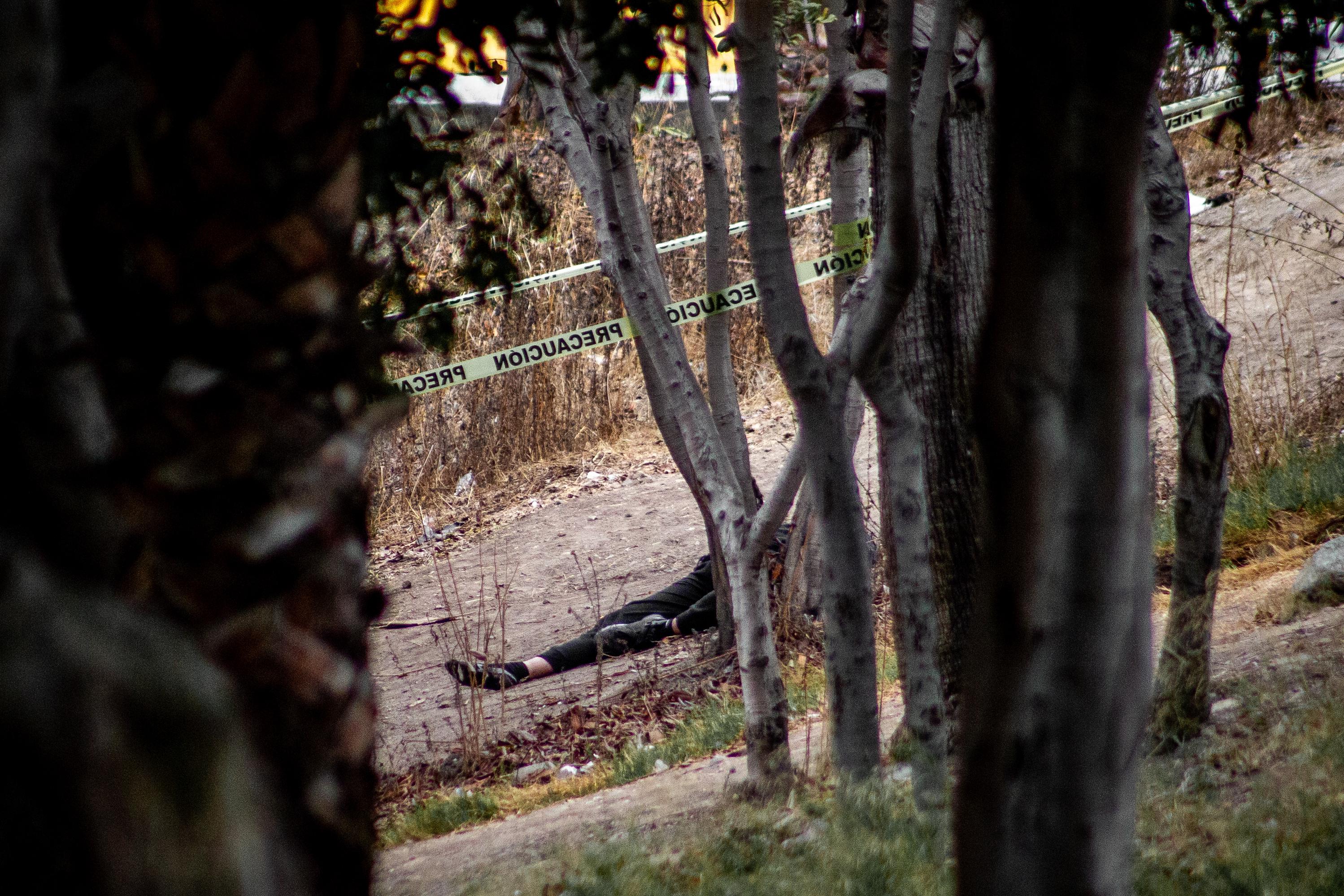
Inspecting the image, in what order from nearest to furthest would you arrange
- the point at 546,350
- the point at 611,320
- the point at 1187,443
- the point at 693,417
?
the point at 1187,443, the point at 693,417, the point at 546,350, the point at 611,320

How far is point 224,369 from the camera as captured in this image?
864 millimetres

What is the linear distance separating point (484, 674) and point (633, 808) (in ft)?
5.22

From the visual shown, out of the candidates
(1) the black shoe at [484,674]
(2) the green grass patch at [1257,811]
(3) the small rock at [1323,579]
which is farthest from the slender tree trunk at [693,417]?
(3) the small rock at [1323,579]

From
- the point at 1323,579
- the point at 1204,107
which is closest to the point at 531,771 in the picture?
the point at 1323,579

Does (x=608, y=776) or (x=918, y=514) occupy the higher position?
(x=918, y=514)

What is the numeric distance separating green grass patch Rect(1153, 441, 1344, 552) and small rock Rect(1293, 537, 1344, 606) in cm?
90

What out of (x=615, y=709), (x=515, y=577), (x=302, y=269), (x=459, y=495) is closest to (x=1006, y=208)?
(x=302, y=269)

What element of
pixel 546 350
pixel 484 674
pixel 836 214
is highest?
pixel 836 214

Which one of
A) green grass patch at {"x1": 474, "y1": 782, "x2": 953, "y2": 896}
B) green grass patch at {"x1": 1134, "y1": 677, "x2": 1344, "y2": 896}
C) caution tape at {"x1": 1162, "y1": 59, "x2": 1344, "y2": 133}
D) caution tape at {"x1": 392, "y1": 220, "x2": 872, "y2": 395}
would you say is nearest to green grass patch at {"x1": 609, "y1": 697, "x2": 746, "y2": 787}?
green grass patch at {"x1": 474, "y1": 782, "x2": 953, "y2": 896}

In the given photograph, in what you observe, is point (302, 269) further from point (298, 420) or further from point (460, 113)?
point (460, 113)

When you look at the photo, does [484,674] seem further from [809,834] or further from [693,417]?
[809,834]

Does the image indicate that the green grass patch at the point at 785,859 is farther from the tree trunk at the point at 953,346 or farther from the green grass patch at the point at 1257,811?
the tree trunk at the point at 953,346

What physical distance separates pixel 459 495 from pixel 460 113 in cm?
767

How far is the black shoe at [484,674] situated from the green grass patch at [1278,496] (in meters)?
3.39
